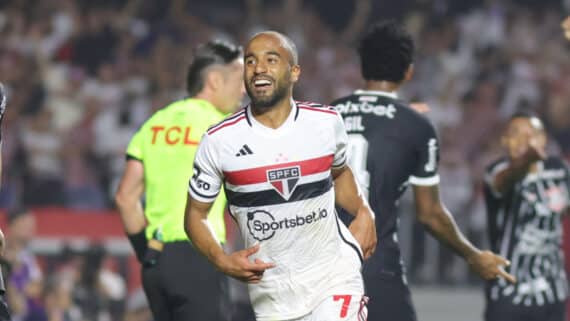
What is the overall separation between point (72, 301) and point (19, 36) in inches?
210

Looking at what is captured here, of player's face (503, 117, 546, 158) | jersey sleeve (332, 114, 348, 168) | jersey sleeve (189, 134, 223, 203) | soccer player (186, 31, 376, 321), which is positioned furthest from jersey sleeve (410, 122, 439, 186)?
player's face (503, 117, 546, 158)

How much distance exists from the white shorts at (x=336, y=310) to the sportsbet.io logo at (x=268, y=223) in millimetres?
384

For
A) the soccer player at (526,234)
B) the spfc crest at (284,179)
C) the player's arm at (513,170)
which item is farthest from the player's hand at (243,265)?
the soccer player at (526,234)

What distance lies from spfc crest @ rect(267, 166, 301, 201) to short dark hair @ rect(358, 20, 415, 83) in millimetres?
1831

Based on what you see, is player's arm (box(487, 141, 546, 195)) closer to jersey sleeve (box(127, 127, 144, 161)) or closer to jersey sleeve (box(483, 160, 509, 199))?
jersey sleeve (box(483, 160, 509, 199))

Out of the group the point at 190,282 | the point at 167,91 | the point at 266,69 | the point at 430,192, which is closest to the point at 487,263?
the point at 430,192

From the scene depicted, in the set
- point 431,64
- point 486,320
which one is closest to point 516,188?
point 486,320

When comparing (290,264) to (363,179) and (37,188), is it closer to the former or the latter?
(363,179)

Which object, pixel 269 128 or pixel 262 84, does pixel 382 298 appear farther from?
pixel 262 84

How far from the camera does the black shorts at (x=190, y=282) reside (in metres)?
7.68

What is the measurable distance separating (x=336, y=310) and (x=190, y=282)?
6.27ft

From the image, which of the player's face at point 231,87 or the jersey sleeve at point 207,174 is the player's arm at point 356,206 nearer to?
the jersey sleeve at point 207,174

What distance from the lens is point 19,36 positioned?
16234 mm

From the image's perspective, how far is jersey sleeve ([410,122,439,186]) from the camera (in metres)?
7.32
